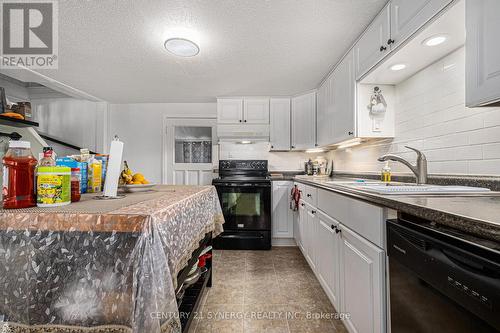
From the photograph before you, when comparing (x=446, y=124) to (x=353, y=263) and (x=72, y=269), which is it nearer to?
(x=353, y=263)

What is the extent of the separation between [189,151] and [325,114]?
2474 mm

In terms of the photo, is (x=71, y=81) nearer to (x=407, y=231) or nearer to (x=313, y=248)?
(x=313, y=248)

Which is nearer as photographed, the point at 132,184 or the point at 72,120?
the point at 132,184

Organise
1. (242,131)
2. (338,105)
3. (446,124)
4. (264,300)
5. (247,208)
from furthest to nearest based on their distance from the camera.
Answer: (242,131) → (247,208) → (338,105) → (264,300) → (446,124)

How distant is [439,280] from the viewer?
25.9 inches

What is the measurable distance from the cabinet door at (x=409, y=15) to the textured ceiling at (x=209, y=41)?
0.22 m

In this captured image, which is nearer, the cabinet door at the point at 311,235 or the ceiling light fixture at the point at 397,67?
the ceiling light fixture at the point at 397,67

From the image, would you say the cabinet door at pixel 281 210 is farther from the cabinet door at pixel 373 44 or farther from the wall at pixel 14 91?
the wall at pixel 14 91

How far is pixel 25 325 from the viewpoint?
25.3 inches

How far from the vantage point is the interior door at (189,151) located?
4.08 meters

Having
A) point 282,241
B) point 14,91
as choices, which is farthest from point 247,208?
point 14,91

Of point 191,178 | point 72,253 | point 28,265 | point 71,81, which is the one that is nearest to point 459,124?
point 72,253

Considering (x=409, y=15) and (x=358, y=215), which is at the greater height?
(x=409, y=15)

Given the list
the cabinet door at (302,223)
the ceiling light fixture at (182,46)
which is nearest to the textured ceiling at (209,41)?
the ceiling light fixture at (182,46)
